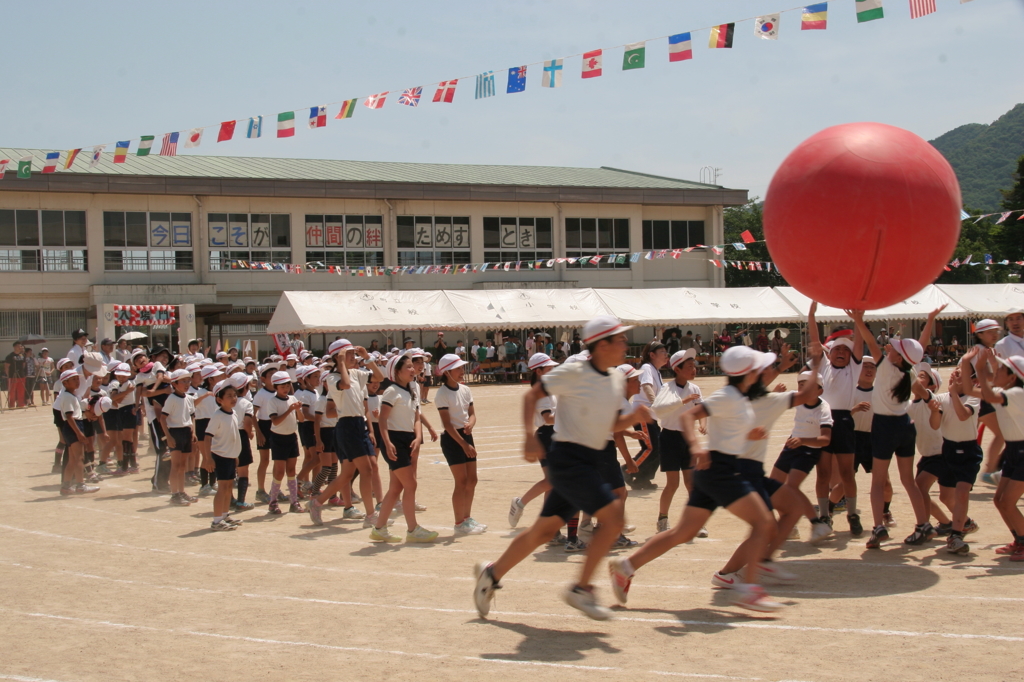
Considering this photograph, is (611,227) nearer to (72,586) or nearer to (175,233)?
(175,233)

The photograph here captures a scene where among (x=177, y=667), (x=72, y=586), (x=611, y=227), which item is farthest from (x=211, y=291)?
(x=177, y=667)

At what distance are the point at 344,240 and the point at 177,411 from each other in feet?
96.6

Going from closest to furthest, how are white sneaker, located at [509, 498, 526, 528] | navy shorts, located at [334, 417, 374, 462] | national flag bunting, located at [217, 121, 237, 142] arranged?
white sneaker, located at [509, 498, 526, 528] → navy shorts, located at [334, 417, 374, 462] → national flag bunting, located at [217, 121, 237, 142]

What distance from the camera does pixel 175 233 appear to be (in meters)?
38.0

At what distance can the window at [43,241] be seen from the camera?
35.8 metres

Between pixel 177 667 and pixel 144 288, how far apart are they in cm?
3392

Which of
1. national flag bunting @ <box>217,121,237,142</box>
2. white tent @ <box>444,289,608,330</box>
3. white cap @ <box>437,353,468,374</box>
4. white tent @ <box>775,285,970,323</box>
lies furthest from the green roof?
white cap @ <box>437,353,468,374</box>

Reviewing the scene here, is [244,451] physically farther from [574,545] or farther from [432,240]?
[432,240]

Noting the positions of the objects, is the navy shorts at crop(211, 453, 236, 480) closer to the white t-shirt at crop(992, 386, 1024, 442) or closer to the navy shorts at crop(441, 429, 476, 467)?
the navy shorts at crop(441, 429, 476, 467)

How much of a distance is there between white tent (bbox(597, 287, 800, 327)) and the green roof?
11.4m

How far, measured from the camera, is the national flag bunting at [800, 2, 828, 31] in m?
12.5

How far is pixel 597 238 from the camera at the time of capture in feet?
143

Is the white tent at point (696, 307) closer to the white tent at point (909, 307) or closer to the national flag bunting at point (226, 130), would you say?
the white tent at point (909, 307)

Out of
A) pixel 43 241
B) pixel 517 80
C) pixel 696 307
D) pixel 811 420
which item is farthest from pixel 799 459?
pixel 43 241
